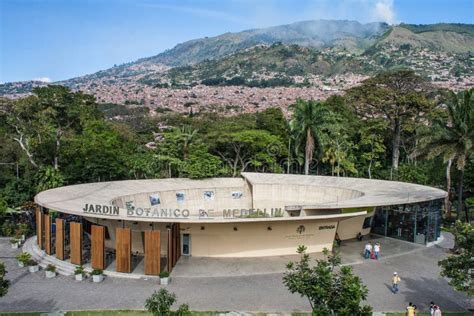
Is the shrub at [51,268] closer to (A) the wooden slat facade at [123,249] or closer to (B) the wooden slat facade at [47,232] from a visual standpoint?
(B) the wooden slat facade at [47,232]

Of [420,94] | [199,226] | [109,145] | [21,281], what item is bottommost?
[21,281]

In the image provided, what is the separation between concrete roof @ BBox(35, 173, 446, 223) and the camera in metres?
25.4

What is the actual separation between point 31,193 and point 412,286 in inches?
1288

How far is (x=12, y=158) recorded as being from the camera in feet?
141

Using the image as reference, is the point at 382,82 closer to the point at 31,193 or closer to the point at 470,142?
the point at 470,142

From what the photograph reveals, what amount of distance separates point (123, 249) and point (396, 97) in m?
41.3

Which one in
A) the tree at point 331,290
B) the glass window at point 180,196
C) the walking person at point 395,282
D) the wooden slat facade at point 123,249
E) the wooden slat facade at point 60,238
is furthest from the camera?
the glass window at point 180,196

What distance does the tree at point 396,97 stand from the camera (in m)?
52.1

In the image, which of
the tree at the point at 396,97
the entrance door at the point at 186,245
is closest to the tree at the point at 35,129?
the entrance door at the point at 186,245

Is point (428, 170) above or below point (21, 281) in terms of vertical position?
above

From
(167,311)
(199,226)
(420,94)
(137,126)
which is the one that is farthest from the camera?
(137,126)

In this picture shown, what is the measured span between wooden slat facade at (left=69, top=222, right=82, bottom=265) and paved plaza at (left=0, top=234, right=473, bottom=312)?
1410 mm

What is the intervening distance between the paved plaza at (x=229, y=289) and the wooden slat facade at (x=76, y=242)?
1.41 meters

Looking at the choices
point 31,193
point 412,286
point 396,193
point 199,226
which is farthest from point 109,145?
point 412,286
